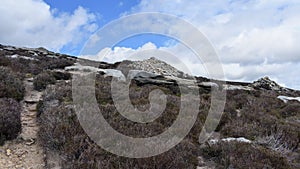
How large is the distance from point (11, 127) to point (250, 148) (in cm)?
564

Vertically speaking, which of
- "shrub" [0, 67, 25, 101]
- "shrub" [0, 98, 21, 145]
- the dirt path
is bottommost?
the dirt path

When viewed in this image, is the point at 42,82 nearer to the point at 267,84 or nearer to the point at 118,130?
the point at 118,130

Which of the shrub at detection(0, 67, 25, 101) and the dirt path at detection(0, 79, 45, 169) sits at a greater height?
the shrub at detection(0, 67, 25, 101)

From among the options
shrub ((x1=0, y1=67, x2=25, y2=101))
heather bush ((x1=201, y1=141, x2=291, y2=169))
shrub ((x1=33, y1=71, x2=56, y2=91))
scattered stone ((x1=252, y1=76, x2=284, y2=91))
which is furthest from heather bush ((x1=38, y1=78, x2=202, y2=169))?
scattered stone ((x1=252, y1=76, x2=284, y2=91))

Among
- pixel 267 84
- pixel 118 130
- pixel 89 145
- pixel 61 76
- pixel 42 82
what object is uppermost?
pixel 267 84

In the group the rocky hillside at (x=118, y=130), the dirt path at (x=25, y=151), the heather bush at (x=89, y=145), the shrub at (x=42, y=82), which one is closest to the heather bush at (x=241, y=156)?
the rocky hillside at (x=118, y=130)

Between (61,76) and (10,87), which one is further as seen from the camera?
(61,76)

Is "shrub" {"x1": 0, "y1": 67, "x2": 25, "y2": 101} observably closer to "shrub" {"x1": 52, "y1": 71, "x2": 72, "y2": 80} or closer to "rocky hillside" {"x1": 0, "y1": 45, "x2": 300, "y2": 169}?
"rocky hillside" {"x1": 0, "y1": 45, "x2": 300, "y2": 169}

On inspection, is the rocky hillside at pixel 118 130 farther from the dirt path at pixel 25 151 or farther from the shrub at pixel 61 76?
the shrub at pixel 61 76

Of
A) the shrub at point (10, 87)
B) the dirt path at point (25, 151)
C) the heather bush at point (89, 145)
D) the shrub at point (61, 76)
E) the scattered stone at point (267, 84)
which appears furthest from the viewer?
the scattered stone at point (267, 84)

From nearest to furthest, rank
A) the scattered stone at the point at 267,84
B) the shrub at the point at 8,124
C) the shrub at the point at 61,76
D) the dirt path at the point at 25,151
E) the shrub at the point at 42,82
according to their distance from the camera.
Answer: the dirt path at the point at 25,151 < the shrub at the point at 8,124 < the shrub at the point at 42,82 < the shrub at the point at 61,76 < the scattered stone at the point at 267,84

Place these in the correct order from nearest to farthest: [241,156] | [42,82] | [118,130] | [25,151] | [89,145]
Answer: [89,145] → [241,156] → [25,151] → [118,130] → [42,82]

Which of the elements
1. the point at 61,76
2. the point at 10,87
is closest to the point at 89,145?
the point at 10,87

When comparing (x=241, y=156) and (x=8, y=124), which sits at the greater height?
(x=8, y=124)
